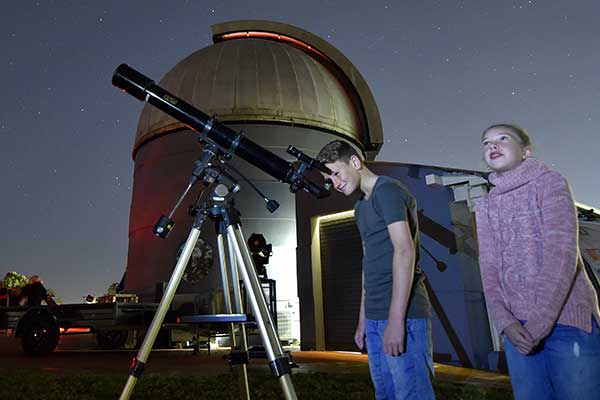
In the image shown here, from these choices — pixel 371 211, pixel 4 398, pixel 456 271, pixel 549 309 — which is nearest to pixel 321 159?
pixel 371 211

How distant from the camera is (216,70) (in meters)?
16.1

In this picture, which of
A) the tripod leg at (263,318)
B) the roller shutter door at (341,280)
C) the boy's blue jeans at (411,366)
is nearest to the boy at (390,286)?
the boy's blue jeans at (411,366)

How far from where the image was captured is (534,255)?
6.75 feet

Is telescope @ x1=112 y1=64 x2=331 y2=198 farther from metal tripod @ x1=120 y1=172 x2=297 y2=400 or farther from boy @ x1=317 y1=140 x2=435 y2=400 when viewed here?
boy @ x1=317 y1=140 x2=435 y2=400

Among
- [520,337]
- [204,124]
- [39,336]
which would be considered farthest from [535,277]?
[39,336]

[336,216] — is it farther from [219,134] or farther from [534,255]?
[534,255]

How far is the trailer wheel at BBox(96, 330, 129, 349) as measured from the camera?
1288cm

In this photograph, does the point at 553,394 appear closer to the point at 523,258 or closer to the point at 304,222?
the point at 523,258

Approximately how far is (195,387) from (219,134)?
3.78m

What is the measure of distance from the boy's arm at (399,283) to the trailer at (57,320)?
879cm

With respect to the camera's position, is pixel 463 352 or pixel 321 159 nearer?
pixel 321 159

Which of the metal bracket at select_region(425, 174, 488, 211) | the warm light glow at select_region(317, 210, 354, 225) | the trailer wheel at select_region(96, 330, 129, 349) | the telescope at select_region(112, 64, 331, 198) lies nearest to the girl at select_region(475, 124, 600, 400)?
the telescope at select_region(112, 64, 331, 198)

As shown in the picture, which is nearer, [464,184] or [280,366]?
[280,366]

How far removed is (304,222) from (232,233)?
8.88 metres
